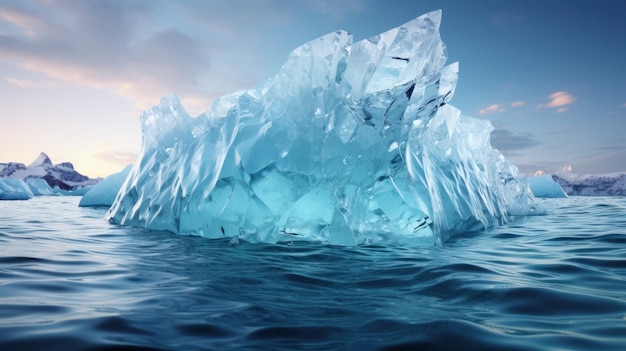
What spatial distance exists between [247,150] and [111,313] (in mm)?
3264

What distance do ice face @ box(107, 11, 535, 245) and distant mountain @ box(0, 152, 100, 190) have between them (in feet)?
170

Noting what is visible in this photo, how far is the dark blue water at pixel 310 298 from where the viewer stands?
Result: 1.62 metres

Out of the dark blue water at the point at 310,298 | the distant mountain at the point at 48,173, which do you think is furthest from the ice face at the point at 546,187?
the distant mountain at the point at 48,173

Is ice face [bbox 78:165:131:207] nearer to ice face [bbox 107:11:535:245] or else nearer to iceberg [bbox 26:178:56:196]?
ice face [bbox 107:11:535:245]

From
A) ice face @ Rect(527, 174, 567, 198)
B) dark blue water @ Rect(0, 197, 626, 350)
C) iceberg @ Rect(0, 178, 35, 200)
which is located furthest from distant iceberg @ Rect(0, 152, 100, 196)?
dark blue water @ Rect(0, 197, 626, 350)

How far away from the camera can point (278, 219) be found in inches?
190

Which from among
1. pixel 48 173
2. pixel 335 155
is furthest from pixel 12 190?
pixel 48 173

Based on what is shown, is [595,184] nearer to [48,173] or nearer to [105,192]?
[105,192]

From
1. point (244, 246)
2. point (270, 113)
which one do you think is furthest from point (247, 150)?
point (244, 246)

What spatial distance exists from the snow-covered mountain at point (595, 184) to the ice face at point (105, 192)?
37.1 metres

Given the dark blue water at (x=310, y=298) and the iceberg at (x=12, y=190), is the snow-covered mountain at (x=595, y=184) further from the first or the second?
the iceberg at (x=12, y=190)

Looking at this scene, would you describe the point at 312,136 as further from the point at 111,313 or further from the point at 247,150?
the point at 111,313

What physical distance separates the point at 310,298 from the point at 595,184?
137 ft

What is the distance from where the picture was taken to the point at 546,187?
75.7 ft
